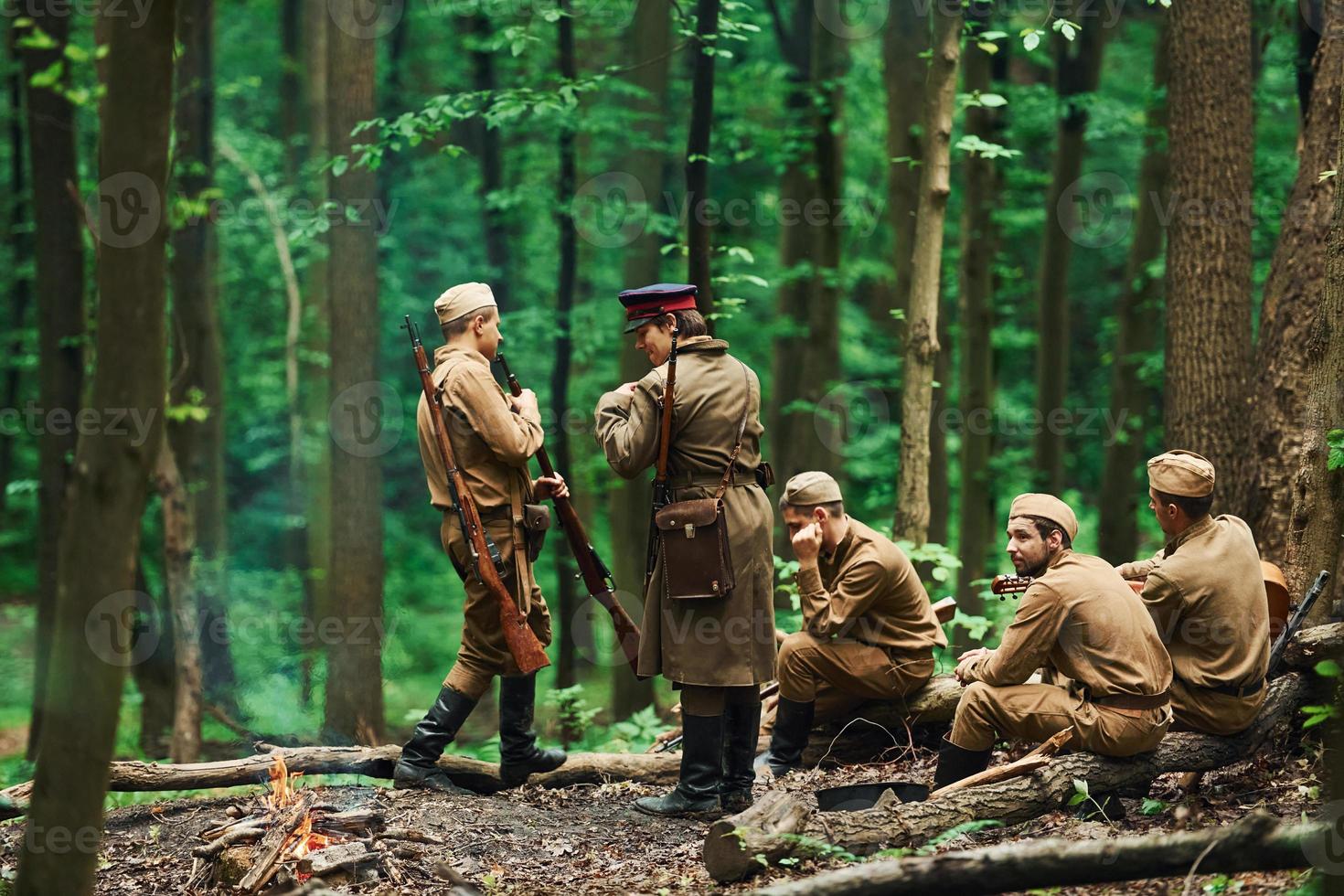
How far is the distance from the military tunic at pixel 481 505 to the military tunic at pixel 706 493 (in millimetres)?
646

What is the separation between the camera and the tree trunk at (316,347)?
15.1m

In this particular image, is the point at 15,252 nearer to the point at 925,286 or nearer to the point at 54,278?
the point at 54,278

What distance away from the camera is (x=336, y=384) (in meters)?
10.0

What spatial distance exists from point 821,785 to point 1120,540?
8.05 metres

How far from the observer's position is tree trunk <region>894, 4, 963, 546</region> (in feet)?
26.6

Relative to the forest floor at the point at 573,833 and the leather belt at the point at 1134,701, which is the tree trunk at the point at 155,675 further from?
the leather belt at the point at 1134,701

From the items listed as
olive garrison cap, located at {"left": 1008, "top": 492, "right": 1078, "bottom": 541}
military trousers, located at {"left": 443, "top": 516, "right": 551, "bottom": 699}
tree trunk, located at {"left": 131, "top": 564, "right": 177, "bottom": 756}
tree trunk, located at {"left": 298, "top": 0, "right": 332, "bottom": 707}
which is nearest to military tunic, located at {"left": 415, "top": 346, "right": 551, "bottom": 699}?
military trousers, located at {"left": 443, "top": 516, "right": 551, "bottom": 699}

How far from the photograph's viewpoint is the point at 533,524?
20.0 feet

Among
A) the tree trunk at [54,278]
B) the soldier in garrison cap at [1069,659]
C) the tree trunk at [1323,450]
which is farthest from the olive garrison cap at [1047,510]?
the tree trunk at [54,278]

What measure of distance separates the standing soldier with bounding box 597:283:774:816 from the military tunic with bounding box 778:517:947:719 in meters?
0.72

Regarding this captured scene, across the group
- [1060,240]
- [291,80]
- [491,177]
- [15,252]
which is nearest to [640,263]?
[491,177]

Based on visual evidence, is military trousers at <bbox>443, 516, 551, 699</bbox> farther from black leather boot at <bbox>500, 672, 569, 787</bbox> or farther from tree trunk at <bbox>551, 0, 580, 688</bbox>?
tree trunk at <bbox>551, 0, 580, 688</bbox>

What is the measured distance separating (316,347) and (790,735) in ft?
38.7

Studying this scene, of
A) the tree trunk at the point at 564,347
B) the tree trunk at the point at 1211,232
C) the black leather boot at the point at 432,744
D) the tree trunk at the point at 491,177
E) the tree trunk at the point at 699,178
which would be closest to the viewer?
the black leather boot at the point at 432,744
